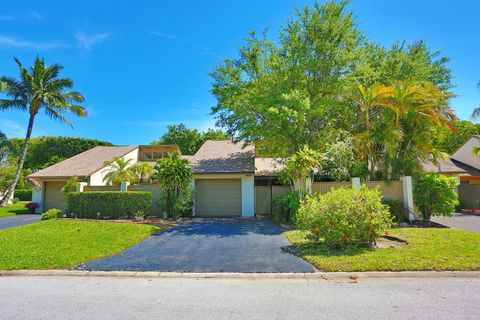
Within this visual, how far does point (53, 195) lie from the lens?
2136 centimetres

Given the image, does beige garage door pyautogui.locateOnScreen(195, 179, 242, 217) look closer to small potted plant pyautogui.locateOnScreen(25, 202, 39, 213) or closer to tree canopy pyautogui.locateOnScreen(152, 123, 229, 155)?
small potted plant pyautogui.locateOnScreen(25, 202, 39, 213)

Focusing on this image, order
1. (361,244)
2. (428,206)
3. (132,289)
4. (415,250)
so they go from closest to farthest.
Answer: (132,289) < (415,250) < (361,244) < (428,206)

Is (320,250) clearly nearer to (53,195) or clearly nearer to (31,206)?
(53,195)

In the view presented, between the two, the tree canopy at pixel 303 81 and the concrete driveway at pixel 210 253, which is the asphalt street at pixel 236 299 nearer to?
the concrete driveway at pixel 210 253

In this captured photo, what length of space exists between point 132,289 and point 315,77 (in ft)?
45.9

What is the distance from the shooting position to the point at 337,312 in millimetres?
4344

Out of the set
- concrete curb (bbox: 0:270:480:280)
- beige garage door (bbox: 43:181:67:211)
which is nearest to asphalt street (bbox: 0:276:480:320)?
concrete curb (bbox: 0:270:480:280)

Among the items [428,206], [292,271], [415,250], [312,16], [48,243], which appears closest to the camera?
[292,271]

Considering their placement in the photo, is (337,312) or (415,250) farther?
(415,250)

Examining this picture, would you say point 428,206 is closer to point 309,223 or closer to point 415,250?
point 415,250

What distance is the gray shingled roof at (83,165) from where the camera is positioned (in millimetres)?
20500

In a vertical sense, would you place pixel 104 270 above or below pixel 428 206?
below

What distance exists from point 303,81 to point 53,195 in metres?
19.2

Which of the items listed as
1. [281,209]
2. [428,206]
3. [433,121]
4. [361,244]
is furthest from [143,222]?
[433,121]
